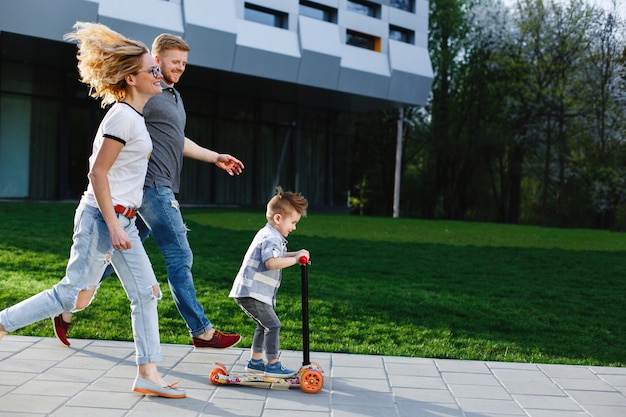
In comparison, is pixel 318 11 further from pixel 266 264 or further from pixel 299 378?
pixel 299 378

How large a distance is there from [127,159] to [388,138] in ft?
125

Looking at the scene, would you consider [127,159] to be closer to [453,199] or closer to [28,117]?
[28,117]

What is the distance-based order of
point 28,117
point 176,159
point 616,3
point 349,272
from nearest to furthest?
point 176,159, point 349,272, point 28,117, point 616,3

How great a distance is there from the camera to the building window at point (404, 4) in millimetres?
30422

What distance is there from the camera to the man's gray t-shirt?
5.46 metres

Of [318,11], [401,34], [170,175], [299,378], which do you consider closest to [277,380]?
[299,378]

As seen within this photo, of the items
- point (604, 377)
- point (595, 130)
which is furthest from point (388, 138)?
point (604, 377)

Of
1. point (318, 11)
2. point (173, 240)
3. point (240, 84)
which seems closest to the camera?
point (173, 240)

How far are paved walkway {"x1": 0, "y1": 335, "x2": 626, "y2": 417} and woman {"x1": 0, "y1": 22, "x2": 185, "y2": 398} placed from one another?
328 mm

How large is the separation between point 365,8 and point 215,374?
83.5 ft

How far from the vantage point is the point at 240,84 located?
25734 mm

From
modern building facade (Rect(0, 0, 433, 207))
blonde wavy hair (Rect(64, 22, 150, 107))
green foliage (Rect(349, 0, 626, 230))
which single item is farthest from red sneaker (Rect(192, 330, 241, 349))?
green foliage (Rect(349, 0, 626, 230))

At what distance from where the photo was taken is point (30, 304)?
444 cm

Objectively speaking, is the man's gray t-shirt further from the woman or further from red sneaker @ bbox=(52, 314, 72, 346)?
red sneaker @ bbox=(52, 314, 72, 346)
